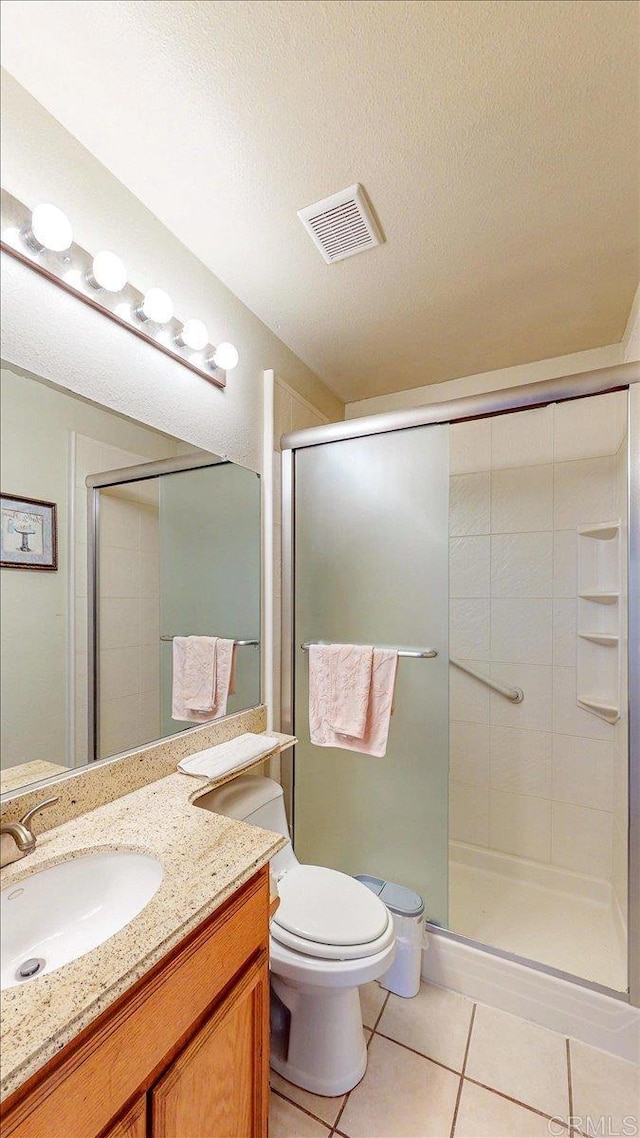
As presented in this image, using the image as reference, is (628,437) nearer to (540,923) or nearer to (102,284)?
(102,284)

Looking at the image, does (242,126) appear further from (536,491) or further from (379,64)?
(536,491)

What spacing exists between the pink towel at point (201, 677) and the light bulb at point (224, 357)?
0.88 meters

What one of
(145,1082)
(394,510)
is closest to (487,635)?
(394,510)

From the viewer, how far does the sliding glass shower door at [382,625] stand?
1.60 m

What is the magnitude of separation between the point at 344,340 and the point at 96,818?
1.83 m

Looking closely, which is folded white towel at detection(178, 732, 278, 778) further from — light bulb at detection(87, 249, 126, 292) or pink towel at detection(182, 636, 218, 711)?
light bulb at detection(87, 249, 126, 292)

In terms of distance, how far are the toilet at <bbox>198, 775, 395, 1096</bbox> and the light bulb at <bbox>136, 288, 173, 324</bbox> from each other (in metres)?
1.37

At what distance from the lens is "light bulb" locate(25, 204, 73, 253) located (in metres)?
0.95

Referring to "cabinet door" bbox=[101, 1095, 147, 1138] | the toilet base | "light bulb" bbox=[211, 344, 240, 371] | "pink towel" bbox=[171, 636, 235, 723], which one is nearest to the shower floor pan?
the toilet base

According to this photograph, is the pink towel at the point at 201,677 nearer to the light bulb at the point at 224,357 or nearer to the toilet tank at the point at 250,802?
the toilet tank at the point at 250,802

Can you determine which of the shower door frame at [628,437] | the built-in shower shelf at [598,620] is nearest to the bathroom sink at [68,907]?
the shower door frame at [628,437]

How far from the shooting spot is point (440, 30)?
873 millimetres

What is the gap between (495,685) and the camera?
6.97 ft

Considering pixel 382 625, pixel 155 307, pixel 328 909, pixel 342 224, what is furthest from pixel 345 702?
pixel 342 224
